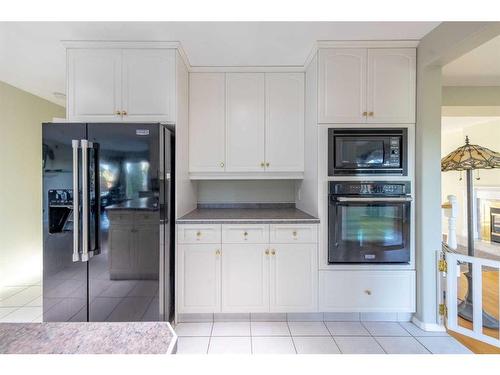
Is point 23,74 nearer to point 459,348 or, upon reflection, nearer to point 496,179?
point 459,348

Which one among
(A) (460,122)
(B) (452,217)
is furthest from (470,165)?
(A) (460,122)

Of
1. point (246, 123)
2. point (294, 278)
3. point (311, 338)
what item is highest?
A: point (246, 123)

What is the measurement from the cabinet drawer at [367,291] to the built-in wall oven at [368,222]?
0.13 m

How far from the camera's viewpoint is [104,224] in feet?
5.76

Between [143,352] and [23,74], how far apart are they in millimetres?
3341

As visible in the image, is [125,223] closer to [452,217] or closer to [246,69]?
[246,69]

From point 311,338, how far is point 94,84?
2.74 m

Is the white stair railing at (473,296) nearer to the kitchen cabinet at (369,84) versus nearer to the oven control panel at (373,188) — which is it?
the oven control panel at (373,188)

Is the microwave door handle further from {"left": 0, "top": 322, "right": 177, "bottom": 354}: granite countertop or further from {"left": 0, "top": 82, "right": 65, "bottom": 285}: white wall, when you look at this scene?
{"left": 0, "top": 82, "right": 65, "bottom": 285}: white wall

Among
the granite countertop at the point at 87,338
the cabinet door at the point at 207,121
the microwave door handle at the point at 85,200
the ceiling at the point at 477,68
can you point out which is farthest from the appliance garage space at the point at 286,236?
the granite countertop at the point at 87,338

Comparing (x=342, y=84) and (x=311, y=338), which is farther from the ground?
(x=342, y=84)

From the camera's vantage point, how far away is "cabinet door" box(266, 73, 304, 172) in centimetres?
244

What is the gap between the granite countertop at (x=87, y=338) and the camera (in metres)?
0.55
